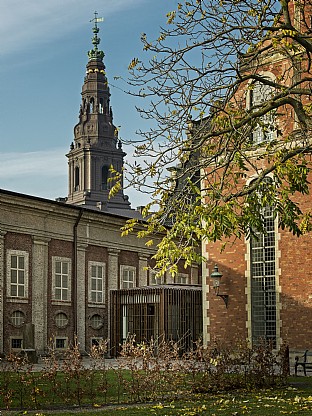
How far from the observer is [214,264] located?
102 ft

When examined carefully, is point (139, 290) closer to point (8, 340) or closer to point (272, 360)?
point (8, 340)

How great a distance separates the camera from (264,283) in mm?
29828

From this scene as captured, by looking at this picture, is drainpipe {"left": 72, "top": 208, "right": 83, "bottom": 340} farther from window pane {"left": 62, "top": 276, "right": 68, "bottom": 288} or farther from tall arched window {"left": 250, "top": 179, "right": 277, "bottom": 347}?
tall arched window {"left": 250, "top": 179, "right": 277, "bottom": 347}

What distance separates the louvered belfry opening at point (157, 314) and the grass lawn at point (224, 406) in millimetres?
18337

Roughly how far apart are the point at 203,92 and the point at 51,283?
20669 mm

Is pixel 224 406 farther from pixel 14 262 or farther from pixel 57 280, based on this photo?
pixel 57 280

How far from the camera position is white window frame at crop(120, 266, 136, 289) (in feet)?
133

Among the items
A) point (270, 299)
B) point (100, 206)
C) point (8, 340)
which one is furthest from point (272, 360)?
point (100, 206)

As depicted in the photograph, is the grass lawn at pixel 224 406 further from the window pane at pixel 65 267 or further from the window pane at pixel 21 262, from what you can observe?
the window pane at pixel 65 267

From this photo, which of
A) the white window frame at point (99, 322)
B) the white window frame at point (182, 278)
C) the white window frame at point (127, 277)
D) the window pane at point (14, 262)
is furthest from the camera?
the white window frame at point (182, 278)

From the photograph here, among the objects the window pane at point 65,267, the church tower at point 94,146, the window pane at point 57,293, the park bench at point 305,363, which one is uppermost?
the church tower at point 94,146

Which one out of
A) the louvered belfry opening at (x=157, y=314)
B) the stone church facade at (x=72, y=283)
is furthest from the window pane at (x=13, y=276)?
the louvered belfry opening at (x=157, y=314)

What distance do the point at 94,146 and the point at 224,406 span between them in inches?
3744

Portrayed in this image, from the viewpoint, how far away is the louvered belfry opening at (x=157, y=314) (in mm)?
35906
